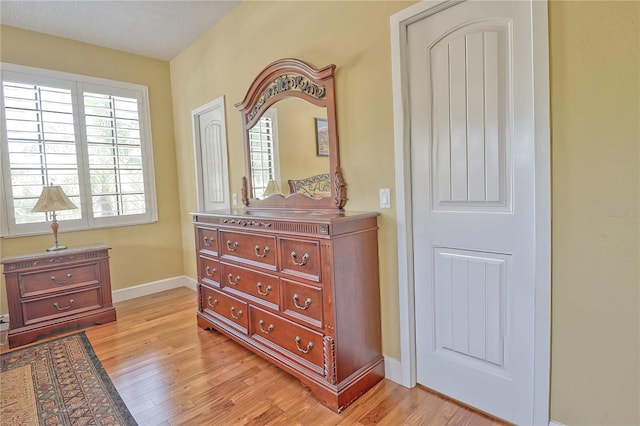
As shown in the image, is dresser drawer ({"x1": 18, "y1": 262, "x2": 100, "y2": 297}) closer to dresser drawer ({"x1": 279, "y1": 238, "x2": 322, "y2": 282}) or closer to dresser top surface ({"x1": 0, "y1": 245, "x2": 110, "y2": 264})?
dresser top surface ({"x1": 0, "y1": 245, "x2": 110, "y2": 264})

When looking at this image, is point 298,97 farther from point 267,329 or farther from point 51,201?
point 51,201

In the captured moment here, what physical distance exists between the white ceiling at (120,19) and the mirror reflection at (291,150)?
123cm

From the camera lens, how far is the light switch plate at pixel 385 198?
78.4 inches

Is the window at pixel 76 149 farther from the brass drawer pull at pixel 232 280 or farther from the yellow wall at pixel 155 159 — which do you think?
the brass drawer pull at pixel 232 280

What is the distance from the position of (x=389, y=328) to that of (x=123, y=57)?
4054 millimetres

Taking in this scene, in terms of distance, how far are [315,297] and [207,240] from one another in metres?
1.34

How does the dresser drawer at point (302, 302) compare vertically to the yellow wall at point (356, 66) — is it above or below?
below

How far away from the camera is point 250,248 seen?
233 cm

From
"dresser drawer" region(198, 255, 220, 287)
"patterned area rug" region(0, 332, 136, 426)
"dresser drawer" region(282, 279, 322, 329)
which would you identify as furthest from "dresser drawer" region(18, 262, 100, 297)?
"dresser drawer" region(282, 279, 322, 329)

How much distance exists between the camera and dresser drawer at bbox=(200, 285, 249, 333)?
246cm

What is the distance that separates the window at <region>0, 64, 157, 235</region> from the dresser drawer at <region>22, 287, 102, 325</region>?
79 centimetres
